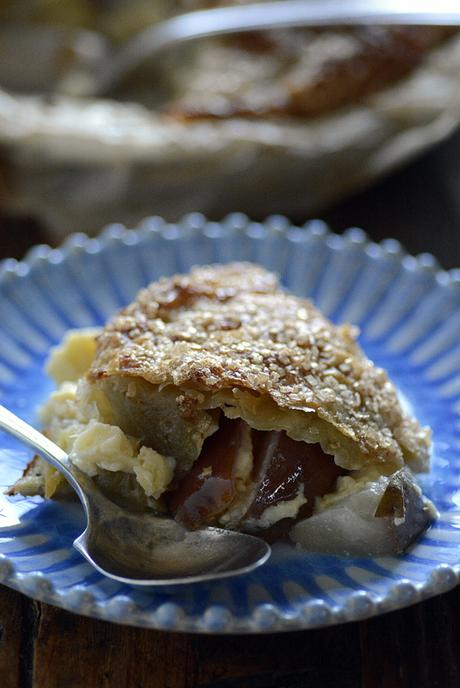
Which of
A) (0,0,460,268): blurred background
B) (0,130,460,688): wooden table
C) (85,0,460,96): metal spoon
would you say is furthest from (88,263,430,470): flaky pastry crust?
(85,0,460,96): metal spoon

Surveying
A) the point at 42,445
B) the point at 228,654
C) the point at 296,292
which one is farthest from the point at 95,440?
the point at 296,292

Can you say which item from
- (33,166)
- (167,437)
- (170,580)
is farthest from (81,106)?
(170,580)

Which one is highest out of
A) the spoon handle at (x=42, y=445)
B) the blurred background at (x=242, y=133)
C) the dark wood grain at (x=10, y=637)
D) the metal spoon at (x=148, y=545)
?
the blurred background at (x=242, y=133)

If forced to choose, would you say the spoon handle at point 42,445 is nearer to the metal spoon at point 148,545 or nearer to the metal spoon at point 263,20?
the metal spoon at point 148,545

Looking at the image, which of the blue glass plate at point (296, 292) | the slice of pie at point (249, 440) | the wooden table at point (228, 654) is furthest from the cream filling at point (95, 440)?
the wooden table at point (228, 654)

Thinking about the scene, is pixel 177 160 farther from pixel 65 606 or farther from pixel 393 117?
pixel 65 606
